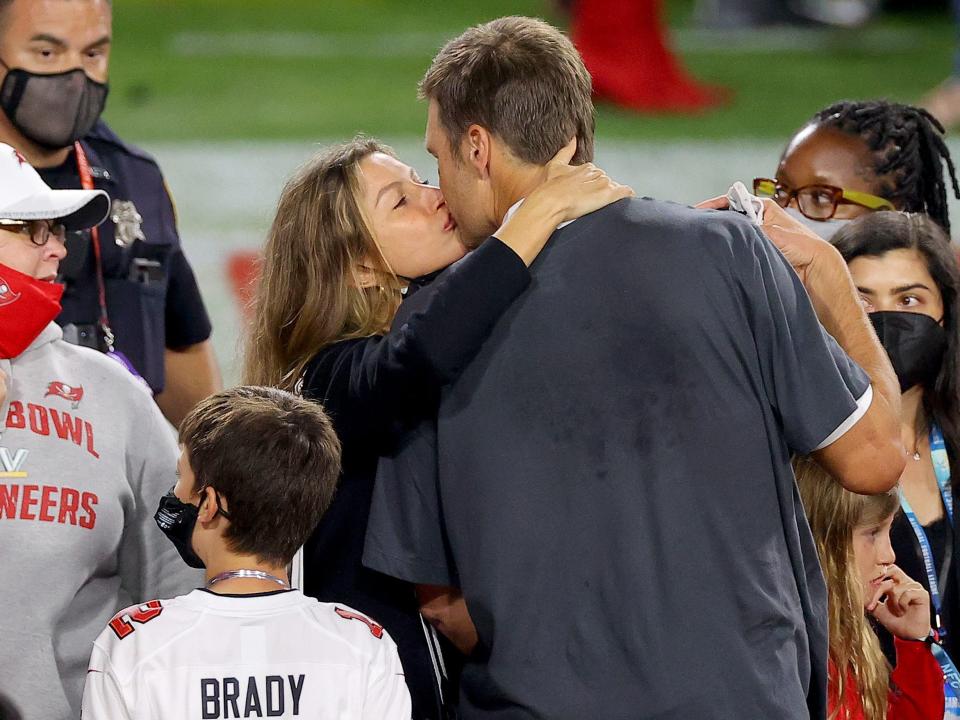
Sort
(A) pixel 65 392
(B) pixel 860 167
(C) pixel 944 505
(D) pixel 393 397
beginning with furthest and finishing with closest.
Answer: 1. (B) pixel 860 167
2. (C) pixel 944 505
3. (A) pixel 65 392
4. (D) pixel 393 397

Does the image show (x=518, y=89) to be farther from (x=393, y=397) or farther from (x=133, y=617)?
(x=133, y=617)

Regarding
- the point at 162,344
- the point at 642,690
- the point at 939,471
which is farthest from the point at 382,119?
the point at 642,690

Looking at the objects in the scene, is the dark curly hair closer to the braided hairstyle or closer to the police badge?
the braided hairstyle

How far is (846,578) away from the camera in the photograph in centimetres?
288

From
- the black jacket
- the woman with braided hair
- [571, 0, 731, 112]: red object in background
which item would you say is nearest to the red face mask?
the black jacket

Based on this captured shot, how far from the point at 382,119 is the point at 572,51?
8.98 m

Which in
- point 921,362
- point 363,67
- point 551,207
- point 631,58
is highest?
point 551,207

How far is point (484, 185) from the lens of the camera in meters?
2.47

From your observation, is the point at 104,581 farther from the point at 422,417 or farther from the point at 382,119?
the point at 382,119

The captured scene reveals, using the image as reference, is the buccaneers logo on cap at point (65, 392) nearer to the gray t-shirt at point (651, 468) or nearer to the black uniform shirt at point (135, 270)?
the gray t-shirt at point (651, 468)

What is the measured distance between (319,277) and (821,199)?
4.13ft

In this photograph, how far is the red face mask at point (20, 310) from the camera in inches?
102

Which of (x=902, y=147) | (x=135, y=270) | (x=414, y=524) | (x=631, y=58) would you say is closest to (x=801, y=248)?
(x=414, y=524)

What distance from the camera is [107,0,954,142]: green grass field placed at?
11.3 meters
